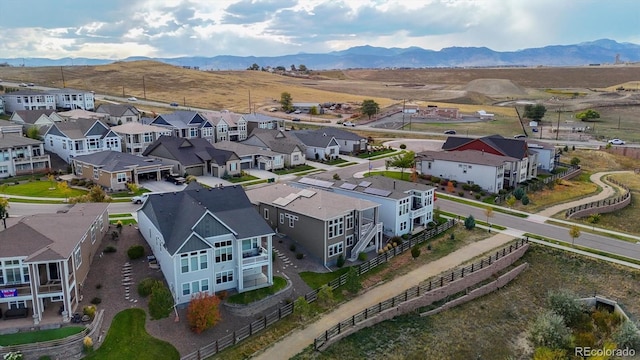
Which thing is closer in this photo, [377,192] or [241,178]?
[377,192]

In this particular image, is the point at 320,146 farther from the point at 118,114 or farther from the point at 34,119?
the point at 34,119

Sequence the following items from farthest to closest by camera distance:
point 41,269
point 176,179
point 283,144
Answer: point 283,144 < point 176,179 < point 41,269

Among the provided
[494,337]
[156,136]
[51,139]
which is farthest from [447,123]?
[494,337]

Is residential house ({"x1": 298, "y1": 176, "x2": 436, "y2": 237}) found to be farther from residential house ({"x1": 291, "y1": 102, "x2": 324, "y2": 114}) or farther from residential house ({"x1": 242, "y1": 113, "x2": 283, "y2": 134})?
residential house ({"x1": 291, "y1": 102, "x2": 324, "y2": 114})

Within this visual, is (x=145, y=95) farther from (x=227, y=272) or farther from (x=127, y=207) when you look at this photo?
(x=227, y=272)

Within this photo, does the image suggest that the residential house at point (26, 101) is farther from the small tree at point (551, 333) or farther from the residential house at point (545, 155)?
the small tree at point (551, 333)

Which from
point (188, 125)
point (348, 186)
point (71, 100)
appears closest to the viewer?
point (348, 186)

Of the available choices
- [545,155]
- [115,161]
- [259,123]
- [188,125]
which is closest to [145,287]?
[115,161]
